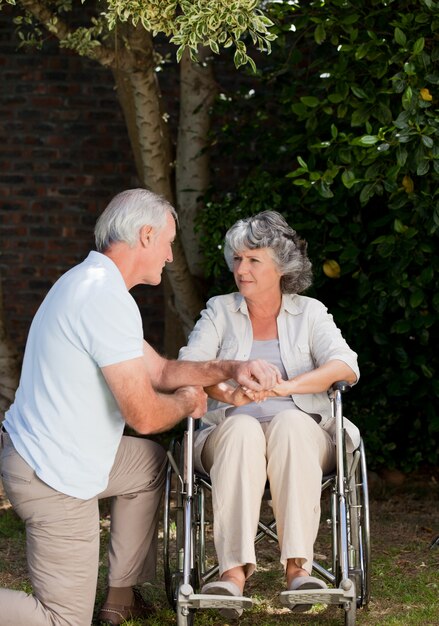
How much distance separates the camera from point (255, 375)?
3.15 m

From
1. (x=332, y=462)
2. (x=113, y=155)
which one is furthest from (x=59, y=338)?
(x=113, y=155)

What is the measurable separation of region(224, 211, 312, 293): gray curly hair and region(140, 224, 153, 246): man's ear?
620mm

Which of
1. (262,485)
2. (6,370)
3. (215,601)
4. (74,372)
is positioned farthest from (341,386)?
(6,370)

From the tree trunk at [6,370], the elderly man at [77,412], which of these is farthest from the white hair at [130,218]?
the tree trunk at [6,370]

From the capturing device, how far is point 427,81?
4066mm

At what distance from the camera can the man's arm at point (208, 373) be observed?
3.15 m

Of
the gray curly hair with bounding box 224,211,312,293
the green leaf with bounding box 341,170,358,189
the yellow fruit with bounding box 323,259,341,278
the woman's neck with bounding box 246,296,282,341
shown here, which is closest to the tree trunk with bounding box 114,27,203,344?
the yellow fruit with bounding box 323,259,341,278

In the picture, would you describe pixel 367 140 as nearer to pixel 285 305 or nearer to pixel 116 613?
pixel 285 305

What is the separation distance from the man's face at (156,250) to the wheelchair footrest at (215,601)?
90 cm

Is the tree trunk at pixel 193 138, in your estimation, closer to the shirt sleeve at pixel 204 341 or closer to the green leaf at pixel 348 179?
the green leaf at pixel 348 179

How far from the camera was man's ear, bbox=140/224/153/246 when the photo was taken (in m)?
3.01

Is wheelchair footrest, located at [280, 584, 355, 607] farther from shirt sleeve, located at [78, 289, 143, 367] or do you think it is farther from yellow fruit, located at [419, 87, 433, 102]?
yellow fruit, located at [419, 87, 433, 102]

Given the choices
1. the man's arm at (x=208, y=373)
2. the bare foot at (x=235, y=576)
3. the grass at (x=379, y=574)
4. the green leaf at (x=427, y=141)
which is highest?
the green leaf at (x=427, y=141)

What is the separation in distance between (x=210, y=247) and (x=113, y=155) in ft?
5.59
